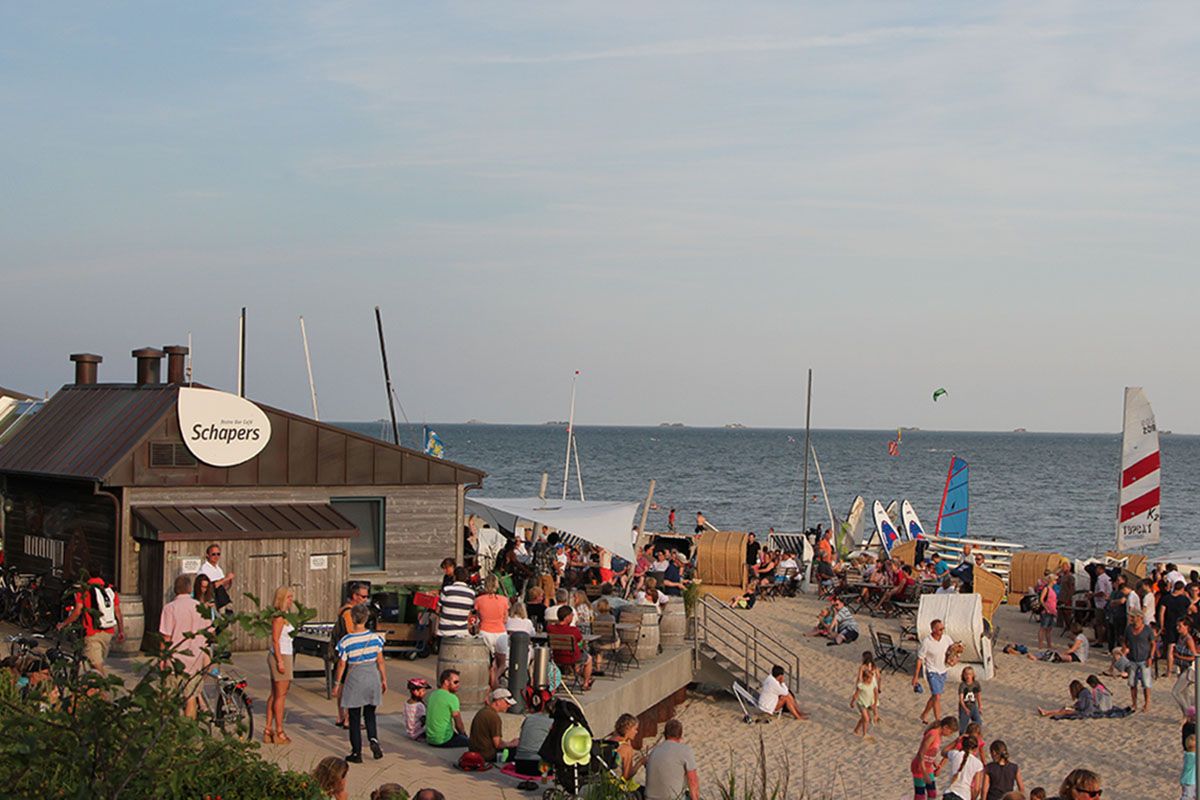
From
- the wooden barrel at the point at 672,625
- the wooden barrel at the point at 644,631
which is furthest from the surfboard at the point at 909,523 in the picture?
the wooden barrel at the point at 644,631

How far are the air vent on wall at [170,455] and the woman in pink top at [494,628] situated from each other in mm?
4811

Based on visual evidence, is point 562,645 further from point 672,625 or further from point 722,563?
point 722,563

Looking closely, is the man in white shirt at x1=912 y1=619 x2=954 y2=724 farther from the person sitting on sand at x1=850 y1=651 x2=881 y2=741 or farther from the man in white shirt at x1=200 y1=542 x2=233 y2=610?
the man in white shirt at x1=200 y1=542 x2=233 y2=610

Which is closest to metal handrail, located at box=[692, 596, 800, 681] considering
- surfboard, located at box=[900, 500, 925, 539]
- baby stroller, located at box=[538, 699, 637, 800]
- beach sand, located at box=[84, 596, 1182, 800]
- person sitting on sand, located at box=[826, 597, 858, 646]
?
beach sand, located at box=[84, 596, 1182, 800]

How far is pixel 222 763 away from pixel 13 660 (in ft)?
18.7

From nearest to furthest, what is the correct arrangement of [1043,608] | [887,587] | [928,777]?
[928,777] → [1043,608] → [887,587]

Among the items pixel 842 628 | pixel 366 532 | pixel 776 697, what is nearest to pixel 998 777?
pixel 776 697

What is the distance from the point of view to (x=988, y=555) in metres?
34.1

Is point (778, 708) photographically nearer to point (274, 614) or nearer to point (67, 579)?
point (67, 579)

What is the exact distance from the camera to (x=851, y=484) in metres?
111

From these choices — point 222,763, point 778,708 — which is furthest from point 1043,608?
point 222,763

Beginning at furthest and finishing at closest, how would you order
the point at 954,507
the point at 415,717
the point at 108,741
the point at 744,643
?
the point at 954,507
the point at 744,643
the point at 415,717
the point at 108,741

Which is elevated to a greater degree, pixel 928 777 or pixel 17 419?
pixel 17 419

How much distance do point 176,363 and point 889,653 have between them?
11963 mm
